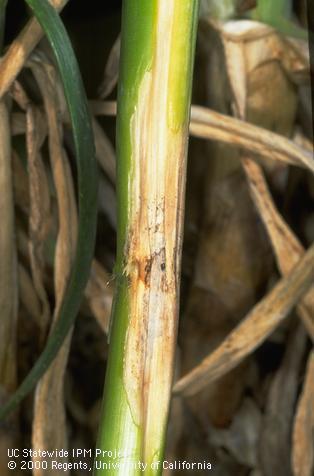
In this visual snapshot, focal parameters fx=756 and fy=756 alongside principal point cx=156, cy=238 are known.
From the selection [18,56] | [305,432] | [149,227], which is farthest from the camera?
[305,432]

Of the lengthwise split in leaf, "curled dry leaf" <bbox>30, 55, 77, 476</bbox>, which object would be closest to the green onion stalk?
the lengthwise split in leaf

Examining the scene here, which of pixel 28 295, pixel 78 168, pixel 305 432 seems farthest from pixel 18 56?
pixel 305 432

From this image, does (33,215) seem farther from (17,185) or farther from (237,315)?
(237,315)

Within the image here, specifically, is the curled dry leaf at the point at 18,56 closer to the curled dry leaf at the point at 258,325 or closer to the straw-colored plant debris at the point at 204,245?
the straw-colored plant debris at the point at 204,245

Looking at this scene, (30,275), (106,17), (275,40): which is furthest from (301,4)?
(30,275)

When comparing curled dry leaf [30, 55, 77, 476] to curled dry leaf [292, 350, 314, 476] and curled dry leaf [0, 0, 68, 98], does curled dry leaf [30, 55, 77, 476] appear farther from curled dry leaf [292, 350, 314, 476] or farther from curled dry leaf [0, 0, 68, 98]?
curled dry leaf [292, 350, 314, 476]

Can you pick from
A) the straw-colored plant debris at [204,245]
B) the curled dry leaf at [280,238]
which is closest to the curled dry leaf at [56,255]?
the straw-colored plant debris at [204,245]

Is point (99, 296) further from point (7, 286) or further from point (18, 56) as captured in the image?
point (18, 56)
